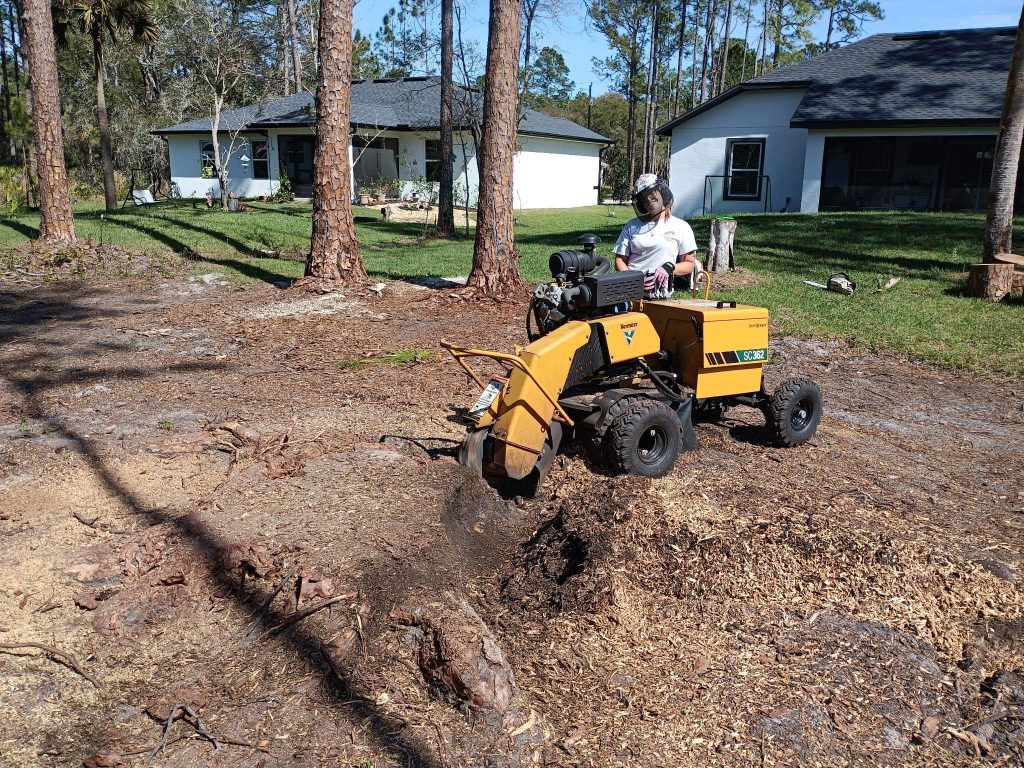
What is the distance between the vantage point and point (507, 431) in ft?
14.5

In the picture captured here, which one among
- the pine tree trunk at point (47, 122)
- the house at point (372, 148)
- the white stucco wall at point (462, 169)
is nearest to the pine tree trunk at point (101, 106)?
the house at point (372, 148)

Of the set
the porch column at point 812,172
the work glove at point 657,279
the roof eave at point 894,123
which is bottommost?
the work glove at point 657,279

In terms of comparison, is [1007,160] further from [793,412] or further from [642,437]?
[642,437]

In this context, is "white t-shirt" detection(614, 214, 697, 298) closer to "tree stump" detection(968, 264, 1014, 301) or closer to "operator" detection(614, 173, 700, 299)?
"operator" detection(614, 173, 700, 299)

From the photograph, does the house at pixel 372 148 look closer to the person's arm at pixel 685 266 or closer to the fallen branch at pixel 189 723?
the person's arm at pixel 685 266

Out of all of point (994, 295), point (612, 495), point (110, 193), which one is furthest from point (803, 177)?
point (612, 495)

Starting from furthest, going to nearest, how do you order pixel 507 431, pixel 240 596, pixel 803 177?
pixel 803 177
pixel 507 431
pixel 240 596

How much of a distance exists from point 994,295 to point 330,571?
1034cm

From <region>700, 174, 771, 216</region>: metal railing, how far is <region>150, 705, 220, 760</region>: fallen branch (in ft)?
78.4

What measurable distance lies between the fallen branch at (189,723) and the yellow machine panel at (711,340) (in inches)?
134

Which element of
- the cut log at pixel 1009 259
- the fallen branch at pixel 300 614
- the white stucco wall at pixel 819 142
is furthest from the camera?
the white stucco wall at pixel 819 142

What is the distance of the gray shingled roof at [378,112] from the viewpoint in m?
31.1

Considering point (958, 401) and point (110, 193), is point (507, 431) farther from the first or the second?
point (110, 193)

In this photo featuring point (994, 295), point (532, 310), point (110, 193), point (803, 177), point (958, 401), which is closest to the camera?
point (532, 310)
